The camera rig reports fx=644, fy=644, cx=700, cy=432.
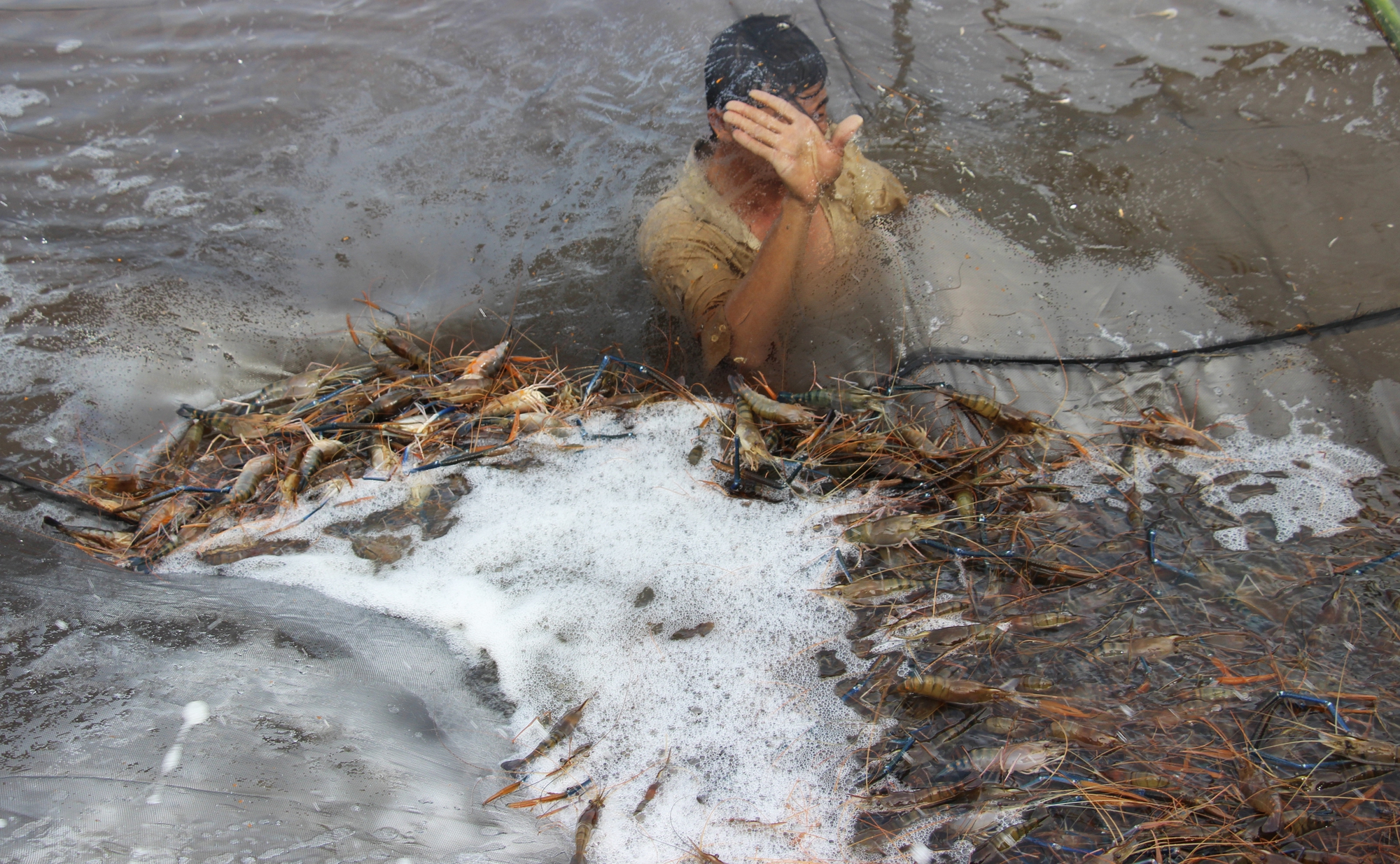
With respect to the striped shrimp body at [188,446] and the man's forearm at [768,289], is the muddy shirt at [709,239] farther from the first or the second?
the striped shrimp body at [188,446]

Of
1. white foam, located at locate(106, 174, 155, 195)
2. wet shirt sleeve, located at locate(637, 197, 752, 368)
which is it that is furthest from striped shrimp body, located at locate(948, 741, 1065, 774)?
white foam, located at locate(106, 174, 155, 195)

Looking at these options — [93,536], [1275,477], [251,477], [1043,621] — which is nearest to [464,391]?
[251,477]

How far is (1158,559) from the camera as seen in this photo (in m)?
1.74

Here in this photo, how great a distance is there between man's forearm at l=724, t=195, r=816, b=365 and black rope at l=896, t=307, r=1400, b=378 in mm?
565

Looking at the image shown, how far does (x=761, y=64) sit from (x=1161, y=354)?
1860mm

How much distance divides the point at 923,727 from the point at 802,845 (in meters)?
0.41

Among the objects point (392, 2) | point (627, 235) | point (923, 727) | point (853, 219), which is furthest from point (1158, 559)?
point (392, 2)

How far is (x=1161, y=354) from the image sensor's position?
245 centimetres

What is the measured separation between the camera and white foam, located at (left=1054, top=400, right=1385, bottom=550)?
→ 1.89m

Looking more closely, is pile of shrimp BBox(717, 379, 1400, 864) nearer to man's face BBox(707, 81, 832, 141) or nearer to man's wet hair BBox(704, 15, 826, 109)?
man's face BBox(707, 81, 832, 141)

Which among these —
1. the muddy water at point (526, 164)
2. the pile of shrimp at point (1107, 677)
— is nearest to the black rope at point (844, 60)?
the muddy water at point (526, 164)

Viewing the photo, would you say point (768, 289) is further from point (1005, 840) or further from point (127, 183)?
point (127, 183)

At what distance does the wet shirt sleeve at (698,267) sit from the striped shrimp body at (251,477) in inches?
67.3

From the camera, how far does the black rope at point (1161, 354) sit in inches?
92.1
